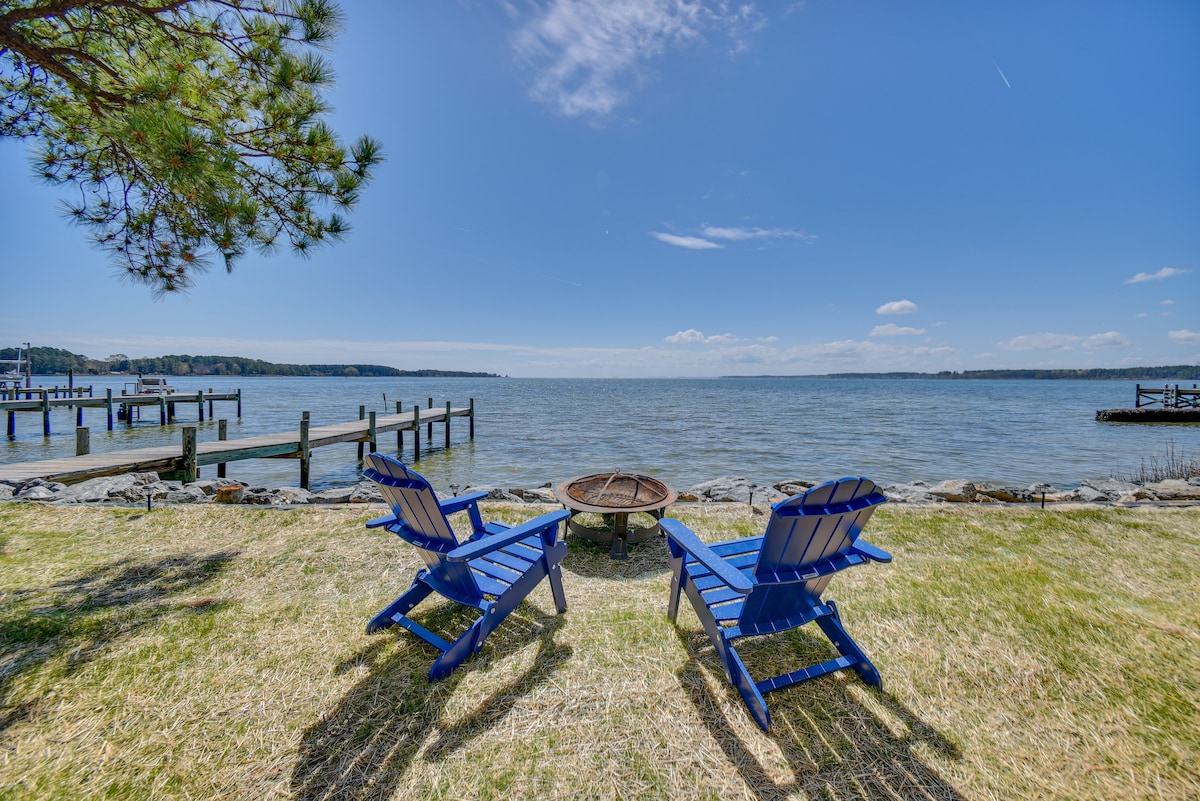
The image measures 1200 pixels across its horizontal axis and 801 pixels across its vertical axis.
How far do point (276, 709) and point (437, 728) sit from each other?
0.88 m

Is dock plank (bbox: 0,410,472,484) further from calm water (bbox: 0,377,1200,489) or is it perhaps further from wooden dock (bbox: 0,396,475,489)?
calm water (bbox: 0,377,1200,489)

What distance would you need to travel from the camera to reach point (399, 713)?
7.92 ft

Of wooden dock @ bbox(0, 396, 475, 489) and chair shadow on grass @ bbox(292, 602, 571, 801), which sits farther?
wooden dock @ bbox(0, 396, 475, 489)

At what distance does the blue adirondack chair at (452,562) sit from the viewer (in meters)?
2.72

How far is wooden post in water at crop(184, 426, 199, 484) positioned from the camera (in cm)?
891

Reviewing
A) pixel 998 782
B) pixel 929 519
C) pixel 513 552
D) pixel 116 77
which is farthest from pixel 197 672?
pixel 929 519

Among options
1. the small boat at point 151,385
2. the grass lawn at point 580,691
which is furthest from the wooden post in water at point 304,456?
the small boat at point 151,385

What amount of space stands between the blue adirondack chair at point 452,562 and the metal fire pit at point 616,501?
135cm

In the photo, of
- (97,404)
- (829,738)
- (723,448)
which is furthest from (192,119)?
(97,404)

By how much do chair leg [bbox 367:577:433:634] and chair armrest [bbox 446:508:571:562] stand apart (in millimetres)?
651

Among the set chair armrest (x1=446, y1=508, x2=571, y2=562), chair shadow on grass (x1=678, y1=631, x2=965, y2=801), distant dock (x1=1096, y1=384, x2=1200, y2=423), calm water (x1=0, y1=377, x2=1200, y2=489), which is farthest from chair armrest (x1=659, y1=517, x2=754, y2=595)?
distant dock (x1=1096, y1=384, x2=1200, y2=423)

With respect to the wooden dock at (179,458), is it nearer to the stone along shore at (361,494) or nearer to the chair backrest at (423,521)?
the stone along shore at (361,494)

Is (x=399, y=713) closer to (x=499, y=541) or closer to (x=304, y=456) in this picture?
(x=499, y=541)

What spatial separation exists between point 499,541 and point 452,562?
301 mm
